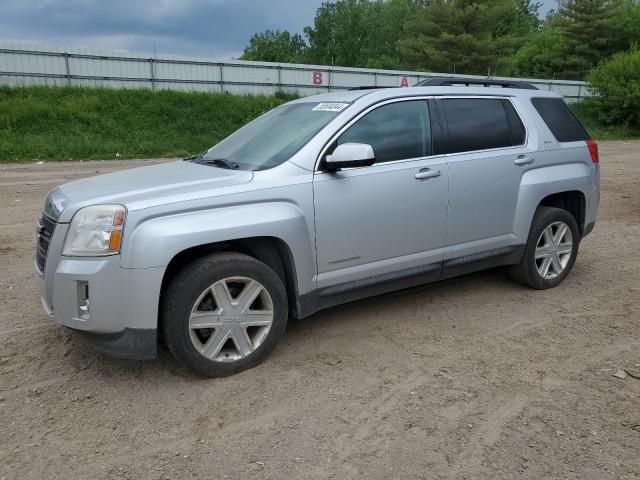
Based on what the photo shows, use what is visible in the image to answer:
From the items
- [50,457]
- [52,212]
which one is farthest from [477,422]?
[52,212]

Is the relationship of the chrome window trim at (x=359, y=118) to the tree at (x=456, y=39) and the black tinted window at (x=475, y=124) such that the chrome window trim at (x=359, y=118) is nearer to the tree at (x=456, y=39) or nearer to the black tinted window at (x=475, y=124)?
the black tinted window at (x=475, y=124)

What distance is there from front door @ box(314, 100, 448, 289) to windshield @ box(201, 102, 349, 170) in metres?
0.26

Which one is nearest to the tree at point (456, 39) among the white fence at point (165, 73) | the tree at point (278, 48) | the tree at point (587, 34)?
the tree at point (587, 34)

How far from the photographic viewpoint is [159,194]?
3430 mm

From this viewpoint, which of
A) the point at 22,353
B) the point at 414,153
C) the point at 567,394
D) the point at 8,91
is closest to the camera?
the point at 567,394

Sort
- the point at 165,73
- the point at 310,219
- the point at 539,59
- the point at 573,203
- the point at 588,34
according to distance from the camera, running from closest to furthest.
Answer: the point at 310,219
the point at 573,203
the point at 165,73
the point at 588,34
the point at 539,59

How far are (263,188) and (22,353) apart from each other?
1.99 meters

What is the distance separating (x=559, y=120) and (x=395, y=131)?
191 centimetres

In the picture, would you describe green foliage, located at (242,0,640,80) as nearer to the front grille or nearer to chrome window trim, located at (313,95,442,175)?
chrome window trim, located at (313,95,442,175)

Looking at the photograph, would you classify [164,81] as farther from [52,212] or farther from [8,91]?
[52,212]

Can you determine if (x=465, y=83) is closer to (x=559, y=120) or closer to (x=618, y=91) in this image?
(x=559, y=120)

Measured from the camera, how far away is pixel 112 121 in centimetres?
2094

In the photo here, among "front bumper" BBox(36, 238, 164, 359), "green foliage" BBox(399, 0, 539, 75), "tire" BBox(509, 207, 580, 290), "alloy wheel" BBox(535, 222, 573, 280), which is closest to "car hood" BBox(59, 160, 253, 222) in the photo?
"front bumper" BBox(36, 238, 164, 359)

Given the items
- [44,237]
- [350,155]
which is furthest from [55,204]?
[350,155]
